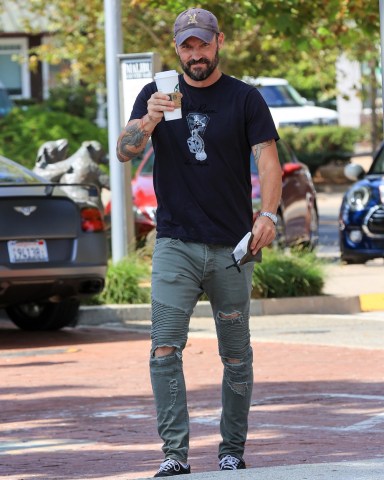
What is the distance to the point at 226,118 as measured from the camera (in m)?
6.30

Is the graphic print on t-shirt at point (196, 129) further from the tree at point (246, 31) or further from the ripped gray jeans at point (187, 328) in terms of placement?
the tree at point (246, 31)

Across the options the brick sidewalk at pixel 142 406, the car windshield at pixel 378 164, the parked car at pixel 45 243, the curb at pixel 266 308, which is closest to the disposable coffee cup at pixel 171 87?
the brick sidewalk at pixel 142 406

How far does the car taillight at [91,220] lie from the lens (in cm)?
1189

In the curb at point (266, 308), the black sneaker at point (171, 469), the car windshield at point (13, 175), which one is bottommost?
→ the curb at point (266, 308)

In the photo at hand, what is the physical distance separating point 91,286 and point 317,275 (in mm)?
3149

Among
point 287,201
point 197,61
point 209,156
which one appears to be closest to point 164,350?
→ point 209,156

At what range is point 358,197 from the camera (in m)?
16.8

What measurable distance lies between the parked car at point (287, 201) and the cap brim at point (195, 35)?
1041cm

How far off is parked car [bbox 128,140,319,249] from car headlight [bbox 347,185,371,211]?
0.75 m

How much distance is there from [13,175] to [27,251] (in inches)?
36.9

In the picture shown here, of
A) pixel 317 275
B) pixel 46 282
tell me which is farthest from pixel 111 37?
pixel 46 282

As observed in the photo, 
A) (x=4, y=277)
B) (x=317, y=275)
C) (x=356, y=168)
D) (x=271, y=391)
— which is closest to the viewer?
(x=271, y=391)

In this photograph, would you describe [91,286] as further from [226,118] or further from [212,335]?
[226,118]

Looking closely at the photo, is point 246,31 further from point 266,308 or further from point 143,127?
point 143,127
